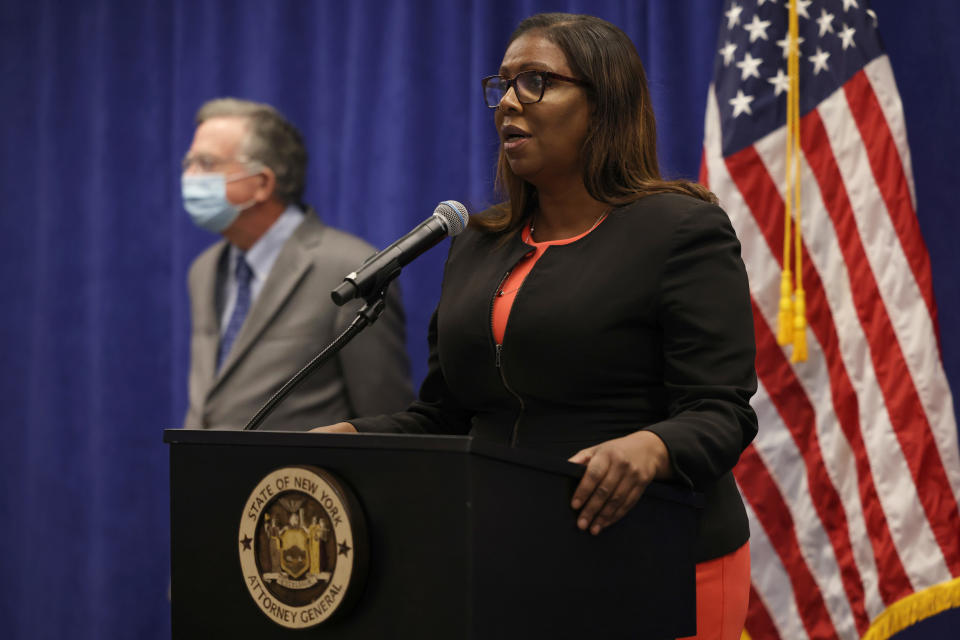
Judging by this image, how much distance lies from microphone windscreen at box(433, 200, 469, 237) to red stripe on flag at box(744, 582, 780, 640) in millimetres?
1686

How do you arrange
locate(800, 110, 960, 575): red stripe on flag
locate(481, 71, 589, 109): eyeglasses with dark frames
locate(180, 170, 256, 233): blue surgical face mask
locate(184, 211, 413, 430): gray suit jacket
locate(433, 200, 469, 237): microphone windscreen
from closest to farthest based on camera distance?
locate(433, 200, 469, 237): microphone windscreen
locate(481, 71, 589, 109): eyeglasses with dark frames
locate(800, 110, 960, 575): red stripe on flag
locate(184, 211, 413, 430): gray suit jacket
locate(180, 170, 256, 233): blue surgical face mask

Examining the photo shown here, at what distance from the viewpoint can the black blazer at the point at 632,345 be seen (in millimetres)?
1359

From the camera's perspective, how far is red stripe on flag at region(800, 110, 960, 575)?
2621 mm

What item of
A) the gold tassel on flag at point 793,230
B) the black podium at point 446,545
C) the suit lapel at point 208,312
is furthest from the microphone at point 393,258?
the suit lapel at point 208,312

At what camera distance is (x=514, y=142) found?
1.54 meters

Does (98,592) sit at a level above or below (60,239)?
below

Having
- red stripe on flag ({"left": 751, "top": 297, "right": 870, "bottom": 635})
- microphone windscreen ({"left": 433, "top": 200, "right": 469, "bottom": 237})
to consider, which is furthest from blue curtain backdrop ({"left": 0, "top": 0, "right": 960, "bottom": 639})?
microphone windscreen ({"left": 433, "top": 200, "right": 469, "bottom": 237})

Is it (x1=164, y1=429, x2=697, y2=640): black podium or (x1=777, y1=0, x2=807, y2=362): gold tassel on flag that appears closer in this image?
(x1=164, y1=429, x2=697, y2=640): black podium

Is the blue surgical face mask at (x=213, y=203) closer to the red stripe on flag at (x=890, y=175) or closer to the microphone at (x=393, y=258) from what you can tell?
the red stripe on flag at (x=890, y=175)

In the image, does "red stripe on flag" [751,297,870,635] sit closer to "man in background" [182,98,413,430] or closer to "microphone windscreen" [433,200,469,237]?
"man in background" [182,98,413,430]

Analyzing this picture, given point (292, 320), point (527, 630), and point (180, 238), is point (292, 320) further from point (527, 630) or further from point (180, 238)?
point (527, 630)

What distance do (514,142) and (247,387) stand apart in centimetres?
176

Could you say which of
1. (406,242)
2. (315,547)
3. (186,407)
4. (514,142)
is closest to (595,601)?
(315,547)

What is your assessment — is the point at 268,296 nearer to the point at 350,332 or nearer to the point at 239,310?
the point at 239,310
